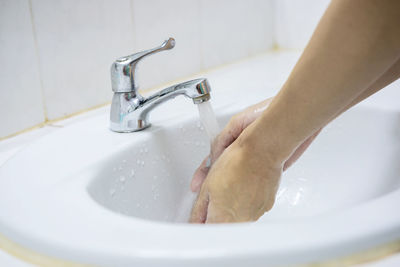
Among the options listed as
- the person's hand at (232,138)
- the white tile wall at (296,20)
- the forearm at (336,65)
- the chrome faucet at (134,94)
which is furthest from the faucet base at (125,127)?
the white tile wall at (296,20)

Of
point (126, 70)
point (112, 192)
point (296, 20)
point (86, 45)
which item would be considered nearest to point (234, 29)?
point (296, 20)

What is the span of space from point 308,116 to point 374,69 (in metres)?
0.08

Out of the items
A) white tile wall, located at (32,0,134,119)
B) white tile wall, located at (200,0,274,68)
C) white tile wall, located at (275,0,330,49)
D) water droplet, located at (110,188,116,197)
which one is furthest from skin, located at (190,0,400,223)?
white tile wall, located at (275,0,330,49)

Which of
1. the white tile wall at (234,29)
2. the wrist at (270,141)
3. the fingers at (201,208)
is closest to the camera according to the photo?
the wrist at (270,141)

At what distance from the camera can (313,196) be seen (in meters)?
0.73

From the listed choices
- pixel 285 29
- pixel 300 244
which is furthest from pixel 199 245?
pixel 285 29

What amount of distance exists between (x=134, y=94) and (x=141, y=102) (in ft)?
0.05

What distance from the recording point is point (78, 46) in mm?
733

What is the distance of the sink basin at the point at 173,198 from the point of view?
1.06ft

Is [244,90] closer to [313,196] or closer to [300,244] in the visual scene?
[313,196]

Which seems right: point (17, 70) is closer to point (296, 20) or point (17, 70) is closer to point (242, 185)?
point (242, 185)

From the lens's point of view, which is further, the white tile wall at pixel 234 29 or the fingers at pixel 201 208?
the white tile wall at pixel 234 29

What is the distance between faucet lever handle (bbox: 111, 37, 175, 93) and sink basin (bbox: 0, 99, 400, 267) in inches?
2.5

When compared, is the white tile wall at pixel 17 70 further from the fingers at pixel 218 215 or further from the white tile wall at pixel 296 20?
the white tile wall at pixel 296 20
